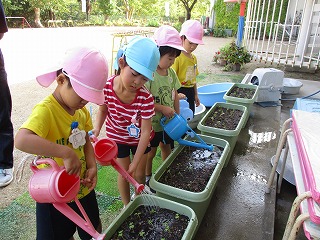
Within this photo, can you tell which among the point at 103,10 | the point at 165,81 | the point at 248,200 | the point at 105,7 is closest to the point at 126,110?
the point at 165,81

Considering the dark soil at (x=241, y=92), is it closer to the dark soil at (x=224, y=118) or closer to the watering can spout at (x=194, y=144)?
the dark soil at (x=224, y=118)

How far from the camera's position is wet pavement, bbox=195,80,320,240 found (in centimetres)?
188

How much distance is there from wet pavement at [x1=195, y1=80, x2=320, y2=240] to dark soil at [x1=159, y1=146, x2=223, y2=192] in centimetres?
31

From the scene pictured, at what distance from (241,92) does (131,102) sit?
8.21 feet

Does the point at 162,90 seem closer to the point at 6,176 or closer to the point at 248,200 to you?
the point at 248,200

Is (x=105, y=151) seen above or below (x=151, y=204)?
above

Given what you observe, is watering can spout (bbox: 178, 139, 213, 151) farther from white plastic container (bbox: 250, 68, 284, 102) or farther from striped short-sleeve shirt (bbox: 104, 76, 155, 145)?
white plastic container (bbox: 250, 68, 284, 102)

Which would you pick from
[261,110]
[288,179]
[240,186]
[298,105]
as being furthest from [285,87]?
[240,186]

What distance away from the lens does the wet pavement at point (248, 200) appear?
6.17 ft

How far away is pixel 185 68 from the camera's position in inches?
98.0

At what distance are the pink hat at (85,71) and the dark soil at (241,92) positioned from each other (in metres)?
2.76

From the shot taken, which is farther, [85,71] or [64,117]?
[64,117]

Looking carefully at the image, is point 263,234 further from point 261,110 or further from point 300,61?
point 300,61

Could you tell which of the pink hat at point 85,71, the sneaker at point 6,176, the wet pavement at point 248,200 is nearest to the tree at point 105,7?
the wet pavement at point 248,200
